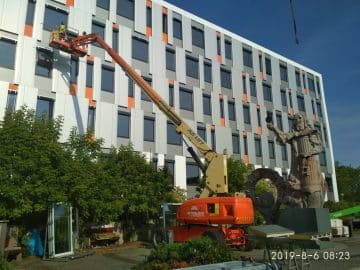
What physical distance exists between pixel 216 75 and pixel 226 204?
79.5 ft

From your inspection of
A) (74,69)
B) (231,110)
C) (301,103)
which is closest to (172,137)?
(231,110)

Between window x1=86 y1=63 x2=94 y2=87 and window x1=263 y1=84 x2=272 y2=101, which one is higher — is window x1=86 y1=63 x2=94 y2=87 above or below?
below

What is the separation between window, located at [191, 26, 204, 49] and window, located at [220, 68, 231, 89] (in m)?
3.64

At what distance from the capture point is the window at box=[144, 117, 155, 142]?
1266 inches

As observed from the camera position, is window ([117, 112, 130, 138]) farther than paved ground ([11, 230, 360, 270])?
Yes

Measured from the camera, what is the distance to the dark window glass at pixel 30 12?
27.1m

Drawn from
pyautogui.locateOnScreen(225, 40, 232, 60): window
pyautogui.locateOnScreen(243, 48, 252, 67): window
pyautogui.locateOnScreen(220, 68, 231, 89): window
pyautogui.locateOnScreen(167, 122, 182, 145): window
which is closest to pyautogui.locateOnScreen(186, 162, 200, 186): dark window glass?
pyautogui.locateOnScreen(167, 122, 182, 145): window

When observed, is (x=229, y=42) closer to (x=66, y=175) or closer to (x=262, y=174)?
(x=262, y=174)

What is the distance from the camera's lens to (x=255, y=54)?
45.5 metres

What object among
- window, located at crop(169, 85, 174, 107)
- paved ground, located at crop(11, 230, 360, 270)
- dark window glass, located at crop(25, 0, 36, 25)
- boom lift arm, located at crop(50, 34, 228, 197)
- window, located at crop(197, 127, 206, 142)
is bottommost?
paved ground, located at crop(11, 230, 360, 270)

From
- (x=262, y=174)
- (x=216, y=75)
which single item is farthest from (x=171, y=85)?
(x=262, y=174)

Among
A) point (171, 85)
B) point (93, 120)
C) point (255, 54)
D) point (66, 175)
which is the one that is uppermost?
point (255, 54)

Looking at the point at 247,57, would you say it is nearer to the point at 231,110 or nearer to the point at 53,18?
the point at 231,110

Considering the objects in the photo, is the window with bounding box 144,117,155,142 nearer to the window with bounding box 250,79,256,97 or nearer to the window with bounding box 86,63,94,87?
the window with bounding box 86,63,94,87
